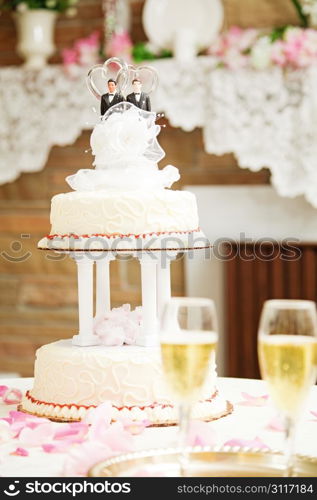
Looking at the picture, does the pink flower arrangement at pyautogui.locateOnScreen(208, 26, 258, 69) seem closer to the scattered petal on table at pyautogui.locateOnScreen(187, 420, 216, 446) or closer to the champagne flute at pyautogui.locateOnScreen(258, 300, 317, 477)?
the scattered petal on table at pyautogui.locateOnScreen(187, 420, 216, 446)

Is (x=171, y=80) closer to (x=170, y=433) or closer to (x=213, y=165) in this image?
(x=213, y=165)

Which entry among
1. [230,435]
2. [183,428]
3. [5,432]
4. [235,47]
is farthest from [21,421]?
[235,47]

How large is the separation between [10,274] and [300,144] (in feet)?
5.42

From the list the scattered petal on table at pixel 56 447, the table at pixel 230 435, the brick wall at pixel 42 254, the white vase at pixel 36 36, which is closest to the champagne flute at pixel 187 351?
the table at pixel 230 435

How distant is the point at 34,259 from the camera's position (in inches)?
166

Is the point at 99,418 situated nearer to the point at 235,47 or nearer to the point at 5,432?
the point at 5,432

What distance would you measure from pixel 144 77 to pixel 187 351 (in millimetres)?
1130

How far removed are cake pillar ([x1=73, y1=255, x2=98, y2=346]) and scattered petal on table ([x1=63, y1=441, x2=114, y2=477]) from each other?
57 cm

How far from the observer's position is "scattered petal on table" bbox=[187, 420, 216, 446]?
1579 millimetres

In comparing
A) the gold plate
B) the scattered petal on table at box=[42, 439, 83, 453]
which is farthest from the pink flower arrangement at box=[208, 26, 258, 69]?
the gold plate

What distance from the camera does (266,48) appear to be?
3533 mm

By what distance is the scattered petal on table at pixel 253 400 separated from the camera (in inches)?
80.3

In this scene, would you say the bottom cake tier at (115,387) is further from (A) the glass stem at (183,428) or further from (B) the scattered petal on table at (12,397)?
(A) the glass stem at (183,428)
